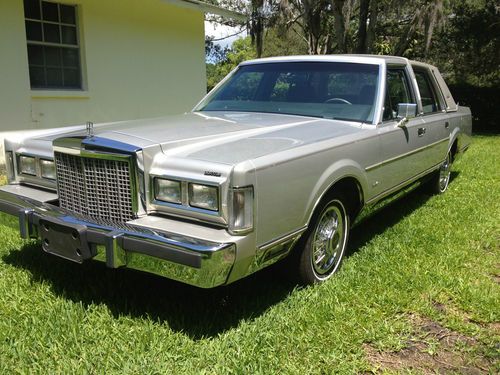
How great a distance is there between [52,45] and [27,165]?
17.9ft

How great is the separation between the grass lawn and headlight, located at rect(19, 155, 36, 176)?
44 centimetres

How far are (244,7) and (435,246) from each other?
819 inches

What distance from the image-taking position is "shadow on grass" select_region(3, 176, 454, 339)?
10.5ft

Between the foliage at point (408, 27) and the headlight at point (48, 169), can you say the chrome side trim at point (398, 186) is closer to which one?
the headlight at point (48, 169)

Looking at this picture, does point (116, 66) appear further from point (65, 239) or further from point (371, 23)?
point (371, 23)

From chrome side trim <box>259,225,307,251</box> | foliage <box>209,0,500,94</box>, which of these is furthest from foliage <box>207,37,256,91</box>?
chrome side trim <box>259,225,307,251</box>

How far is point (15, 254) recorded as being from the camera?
420 centimetres

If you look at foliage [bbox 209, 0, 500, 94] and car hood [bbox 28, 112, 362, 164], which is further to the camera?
foliage [bbox 209, 0, 500, 94]

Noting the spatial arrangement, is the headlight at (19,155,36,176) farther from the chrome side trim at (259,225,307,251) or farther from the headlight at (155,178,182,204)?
the chrome side trim at (259,225,307,251)

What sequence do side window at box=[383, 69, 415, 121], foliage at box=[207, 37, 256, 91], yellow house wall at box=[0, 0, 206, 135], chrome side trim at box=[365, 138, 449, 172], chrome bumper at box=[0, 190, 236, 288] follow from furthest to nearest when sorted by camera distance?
foliage at box=[207, 37, 256, 91], yellow house wall at box=[0, 0, 206, 135], side window at box=[383, 69, 415, 121], chrome side trim at box=[365, 138, 449, 172], chrome bumper at box=[0, 190, 236, 288]

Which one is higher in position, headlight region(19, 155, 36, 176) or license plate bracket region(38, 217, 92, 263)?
headlight region(19, 155, 36, 176)

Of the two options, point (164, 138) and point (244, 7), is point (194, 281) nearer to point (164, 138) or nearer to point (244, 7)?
point (164, 138)

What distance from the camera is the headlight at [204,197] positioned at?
2.70 m

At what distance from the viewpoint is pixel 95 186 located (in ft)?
10.2
